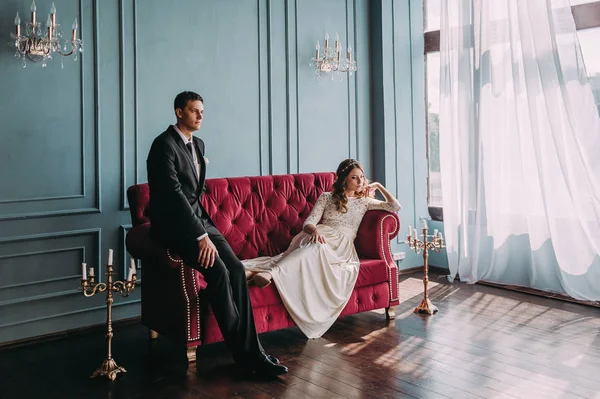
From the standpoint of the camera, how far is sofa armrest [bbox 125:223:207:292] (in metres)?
3.03

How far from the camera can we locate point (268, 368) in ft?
9.50

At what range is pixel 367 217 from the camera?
156 inches

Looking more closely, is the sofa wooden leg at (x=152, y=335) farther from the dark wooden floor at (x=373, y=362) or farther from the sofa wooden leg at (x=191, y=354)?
the sofa wooden leg at (x=191, y=354)

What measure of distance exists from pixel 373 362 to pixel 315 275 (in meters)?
0.63

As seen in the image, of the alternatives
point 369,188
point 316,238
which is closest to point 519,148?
point 369,188

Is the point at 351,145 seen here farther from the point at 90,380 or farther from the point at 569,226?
the point at 90,380

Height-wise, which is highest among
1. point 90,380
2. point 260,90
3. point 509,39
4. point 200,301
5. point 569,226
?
point 509,39

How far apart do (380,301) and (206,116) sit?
1753mm

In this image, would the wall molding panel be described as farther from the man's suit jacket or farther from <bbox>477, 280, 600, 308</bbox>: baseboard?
<bbox>477, 280, 600, 308</bbox>: baseboard

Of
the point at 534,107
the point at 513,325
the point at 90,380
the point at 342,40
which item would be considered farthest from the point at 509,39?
the point at 90,380

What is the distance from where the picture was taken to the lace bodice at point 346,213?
3.90 metres

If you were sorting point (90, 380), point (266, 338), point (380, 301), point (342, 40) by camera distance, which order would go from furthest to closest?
point (342, 40) → point (380, 301) → point (266, 338) → point (90, 380)

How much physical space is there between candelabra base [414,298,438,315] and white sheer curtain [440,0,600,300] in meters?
1.03

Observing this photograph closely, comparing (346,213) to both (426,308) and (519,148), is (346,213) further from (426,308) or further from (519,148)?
(519,148)
